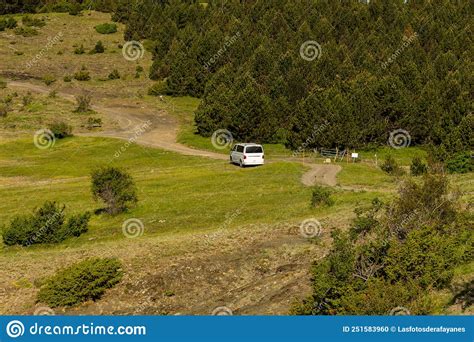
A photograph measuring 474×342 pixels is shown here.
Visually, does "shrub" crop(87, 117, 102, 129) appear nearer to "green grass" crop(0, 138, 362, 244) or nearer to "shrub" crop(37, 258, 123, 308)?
"green grass" crop(0, 138, 362, 244)

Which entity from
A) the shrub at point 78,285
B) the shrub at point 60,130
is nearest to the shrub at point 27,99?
the shrub at point 60,130

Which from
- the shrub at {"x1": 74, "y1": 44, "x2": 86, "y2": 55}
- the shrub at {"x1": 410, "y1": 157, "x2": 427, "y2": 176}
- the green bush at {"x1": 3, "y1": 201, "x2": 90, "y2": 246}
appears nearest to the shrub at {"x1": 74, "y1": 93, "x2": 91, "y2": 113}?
the shrub at {"x1": 74, "y1": 44, "x2": 86, "y2": 55}

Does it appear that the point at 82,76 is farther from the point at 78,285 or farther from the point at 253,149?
the point at 78,285

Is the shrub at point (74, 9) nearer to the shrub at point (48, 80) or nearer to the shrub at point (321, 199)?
the shrub at point (48, 80)

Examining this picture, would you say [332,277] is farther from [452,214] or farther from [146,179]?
[146,179]

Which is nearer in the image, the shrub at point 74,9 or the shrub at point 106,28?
the shrub at point 106,28

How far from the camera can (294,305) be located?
15.0 m

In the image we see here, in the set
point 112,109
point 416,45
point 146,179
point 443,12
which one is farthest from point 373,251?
point 443,12

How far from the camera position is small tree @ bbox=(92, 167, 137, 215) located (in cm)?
3241

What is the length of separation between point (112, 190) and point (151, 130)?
39515 mm

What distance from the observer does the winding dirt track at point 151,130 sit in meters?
42.5

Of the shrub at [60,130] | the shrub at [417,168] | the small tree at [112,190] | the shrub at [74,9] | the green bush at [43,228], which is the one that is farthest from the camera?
the shrub at [74,9]

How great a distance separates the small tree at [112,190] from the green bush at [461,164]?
25.9 metres

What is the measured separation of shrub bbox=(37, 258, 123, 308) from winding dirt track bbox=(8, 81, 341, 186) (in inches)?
805
